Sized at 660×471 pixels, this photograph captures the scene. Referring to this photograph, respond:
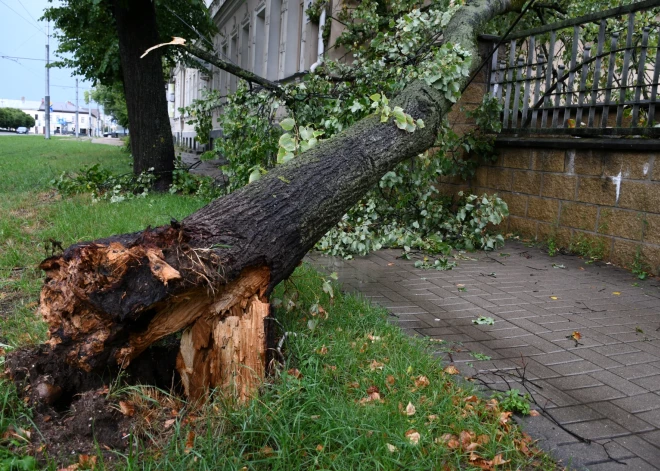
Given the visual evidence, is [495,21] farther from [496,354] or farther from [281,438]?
[281,438]

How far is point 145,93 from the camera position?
10641 millimetres

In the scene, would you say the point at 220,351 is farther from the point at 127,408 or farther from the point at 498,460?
the point at 498,460

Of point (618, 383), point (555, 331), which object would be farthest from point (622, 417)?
point (555, 331)

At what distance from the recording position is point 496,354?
12.9 ft

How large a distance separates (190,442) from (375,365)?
4.08 feet

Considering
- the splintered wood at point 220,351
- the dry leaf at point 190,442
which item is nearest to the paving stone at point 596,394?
the splintered wood at point 220,351

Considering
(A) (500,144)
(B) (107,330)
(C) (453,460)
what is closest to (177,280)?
(B) (107,330)

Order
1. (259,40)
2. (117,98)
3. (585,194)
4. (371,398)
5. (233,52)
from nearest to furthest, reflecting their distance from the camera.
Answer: (371,398), (585,194), (259,40), (233,52), (117,98)

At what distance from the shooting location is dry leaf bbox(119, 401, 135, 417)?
2813mm

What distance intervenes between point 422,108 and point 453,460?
3424 mm

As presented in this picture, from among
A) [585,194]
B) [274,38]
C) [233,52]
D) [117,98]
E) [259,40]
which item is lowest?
[585,194]

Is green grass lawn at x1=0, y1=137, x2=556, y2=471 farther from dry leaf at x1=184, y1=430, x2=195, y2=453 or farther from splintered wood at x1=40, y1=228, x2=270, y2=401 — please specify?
splintered wood at x1=40, y1=228, x2=270, y2=401

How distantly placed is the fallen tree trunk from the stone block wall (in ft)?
12.2

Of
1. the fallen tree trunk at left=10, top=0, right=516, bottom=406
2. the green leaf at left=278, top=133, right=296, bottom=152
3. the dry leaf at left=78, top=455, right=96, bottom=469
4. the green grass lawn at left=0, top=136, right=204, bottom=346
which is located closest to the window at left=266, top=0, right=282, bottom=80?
the green grass lawn at left=0, top=136, right=204, bottom=346
